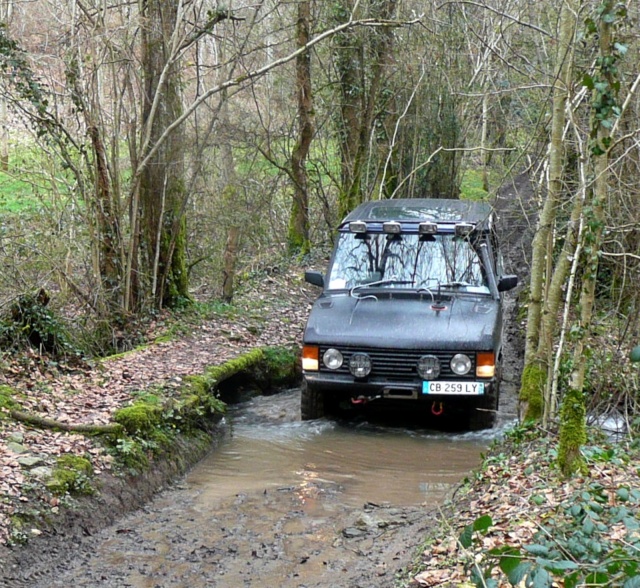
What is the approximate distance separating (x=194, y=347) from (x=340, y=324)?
299 cm

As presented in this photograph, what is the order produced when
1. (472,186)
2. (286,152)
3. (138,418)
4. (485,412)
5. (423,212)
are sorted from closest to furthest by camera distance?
1. (138,418)
2. (485,412)
3. (423,212)
4. (286,152)
5. (472,186)

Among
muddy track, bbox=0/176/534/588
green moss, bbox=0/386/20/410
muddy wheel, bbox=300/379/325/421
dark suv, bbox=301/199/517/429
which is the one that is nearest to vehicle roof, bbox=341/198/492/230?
dark suv, bbox=301/199/517/429

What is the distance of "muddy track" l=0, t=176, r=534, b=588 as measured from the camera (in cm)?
516

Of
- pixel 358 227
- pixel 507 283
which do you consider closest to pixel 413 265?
pixel 358 227

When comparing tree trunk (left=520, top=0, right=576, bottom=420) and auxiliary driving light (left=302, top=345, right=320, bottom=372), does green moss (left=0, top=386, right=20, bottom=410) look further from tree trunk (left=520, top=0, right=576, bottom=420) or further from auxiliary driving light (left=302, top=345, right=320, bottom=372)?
tree trunk (left=520, top=0, right=576, bottom=420)

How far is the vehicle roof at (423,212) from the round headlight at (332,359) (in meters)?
1.75

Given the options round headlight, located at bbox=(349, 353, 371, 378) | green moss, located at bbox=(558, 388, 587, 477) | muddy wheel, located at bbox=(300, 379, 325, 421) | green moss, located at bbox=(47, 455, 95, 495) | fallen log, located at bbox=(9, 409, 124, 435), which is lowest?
muddy wheel, located at bbox=(300, 379, 325, 421)

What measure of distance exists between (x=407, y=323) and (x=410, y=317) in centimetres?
12

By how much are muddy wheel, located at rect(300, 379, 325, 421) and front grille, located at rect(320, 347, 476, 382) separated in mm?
819

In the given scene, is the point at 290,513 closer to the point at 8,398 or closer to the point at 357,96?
the point at 8,398

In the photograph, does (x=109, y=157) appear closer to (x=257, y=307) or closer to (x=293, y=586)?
(x=257, y=307)

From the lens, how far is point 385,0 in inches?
657

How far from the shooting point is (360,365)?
8133 mm

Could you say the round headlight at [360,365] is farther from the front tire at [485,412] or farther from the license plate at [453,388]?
the front tire at [485,412]
